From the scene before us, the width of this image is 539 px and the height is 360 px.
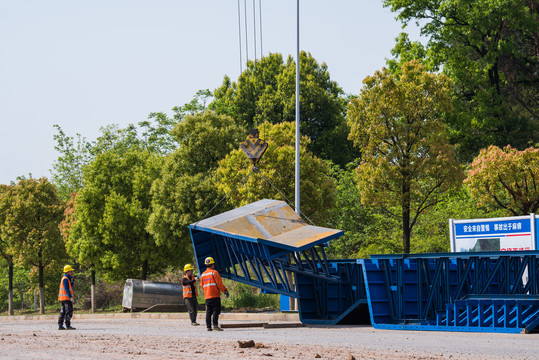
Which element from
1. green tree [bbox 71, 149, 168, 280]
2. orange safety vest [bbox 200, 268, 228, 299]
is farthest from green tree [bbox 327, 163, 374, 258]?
orange safety vest [bbox 200, 268, 228, 299]

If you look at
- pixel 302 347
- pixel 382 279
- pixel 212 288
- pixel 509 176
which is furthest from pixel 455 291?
pixel 509 176

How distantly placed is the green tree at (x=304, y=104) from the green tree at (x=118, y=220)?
1532 centimetres

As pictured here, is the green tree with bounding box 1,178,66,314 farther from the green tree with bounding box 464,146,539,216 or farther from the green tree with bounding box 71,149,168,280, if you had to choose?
the green tree with bounding box 464,146,539,216

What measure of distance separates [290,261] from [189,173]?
15612 millimetres

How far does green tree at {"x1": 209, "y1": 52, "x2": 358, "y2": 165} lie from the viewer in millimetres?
54188

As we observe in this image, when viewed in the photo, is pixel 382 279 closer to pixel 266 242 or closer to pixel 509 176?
pixel 266 242

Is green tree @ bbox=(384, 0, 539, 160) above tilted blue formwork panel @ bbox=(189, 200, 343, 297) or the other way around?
above

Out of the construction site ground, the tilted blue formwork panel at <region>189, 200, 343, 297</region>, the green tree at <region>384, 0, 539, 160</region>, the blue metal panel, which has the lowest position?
the construction site ground

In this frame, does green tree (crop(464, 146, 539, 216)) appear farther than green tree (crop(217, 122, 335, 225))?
No

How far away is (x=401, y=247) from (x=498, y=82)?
12.6 metres

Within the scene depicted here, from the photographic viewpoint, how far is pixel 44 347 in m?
12.4

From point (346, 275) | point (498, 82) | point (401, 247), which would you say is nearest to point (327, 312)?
point (346, 275)

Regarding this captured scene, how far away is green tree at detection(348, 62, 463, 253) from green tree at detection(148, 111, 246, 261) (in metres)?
9.25

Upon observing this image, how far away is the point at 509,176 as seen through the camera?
2459 centimetres
